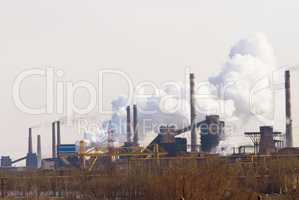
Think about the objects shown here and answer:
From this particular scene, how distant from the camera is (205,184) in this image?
23078 mm

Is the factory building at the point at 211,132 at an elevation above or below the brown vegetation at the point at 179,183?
above

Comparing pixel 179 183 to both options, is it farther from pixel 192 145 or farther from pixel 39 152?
pixel 39 152

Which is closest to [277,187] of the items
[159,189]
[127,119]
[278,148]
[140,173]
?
[140,173]

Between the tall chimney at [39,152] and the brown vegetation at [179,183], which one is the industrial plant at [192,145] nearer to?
the brown vegetation at [179,183]

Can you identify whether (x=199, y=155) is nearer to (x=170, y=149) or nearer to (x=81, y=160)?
(x=170, y=149)

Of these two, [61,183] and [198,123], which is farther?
[198,123]

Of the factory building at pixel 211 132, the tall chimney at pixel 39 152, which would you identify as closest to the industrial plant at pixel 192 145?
the factory building at pixel 211 132

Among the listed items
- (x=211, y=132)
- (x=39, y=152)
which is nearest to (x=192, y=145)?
(x=211, y=132)

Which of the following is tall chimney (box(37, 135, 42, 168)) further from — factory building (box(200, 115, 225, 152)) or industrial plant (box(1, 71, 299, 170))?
factory building (box(200, 115, 225, 152))

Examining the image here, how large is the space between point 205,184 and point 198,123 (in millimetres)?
37783

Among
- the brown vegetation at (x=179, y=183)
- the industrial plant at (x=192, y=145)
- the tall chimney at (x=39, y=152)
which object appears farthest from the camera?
the tall chimney at (x=39, y=152)

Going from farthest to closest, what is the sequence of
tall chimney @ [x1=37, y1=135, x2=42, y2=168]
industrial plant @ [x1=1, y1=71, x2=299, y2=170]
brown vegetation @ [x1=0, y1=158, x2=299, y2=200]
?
tall chimney @ [x1=37, y1=135, x2=42, y2=168]
industrial plant @ [x1=1, y1=71, x2=299, y2=170]
brown vegetation @ [x1=0, y1=158, x2=299, y2=200]

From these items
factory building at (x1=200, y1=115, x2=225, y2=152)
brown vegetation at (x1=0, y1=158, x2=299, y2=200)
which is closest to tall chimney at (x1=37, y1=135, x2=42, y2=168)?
brown vegetation at (x1=0, y1=158, x2=299, y2=200)

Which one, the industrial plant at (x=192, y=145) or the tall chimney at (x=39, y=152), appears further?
the tall chimney at (x=39, y=152)
